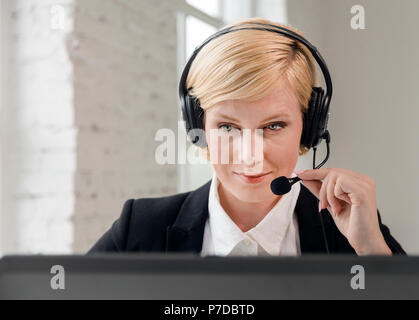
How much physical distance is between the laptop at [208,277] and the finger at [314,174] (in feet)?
0.64

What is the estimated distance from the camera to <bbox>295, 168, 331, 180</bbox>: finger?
79 centimetres

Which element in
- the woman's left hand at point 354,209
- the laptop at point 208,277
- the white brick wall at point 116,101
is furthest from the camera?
the white brick wall at point 116,101

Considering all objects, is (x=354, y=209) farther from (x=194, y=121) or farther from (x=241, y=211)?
(x=194, y=121)

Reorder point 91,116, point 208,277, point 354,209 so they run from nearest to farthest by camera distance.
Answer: point 208,277 < point 354,209 < point 91,116

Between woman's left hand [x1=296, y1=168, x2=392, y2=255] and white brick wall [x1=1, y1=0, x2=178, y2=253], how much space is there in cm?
30

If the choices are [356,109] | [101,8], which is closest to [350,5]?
[356,109]

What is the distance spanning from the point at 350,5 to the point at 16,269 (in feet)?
2.39

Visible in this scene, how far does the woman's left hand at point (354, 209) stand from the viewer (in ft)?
2.48

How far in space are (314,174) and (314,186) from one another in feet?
0.07

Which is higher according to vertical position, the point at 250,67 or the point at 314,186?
the point at 250,67

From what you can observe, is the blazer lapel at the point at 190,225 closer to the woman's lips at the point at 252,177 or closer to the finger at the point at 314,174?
the woman's lips at the point at 252,177

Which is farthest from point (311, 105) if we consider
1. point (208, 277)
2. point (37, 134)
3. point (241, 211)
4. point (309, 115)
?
point (37, 134)

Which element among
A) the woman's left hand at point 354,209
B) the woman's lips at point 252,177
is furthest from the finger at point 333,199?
the woman's lips at point 252,177

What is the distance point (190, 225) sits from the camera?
32.9 inches
